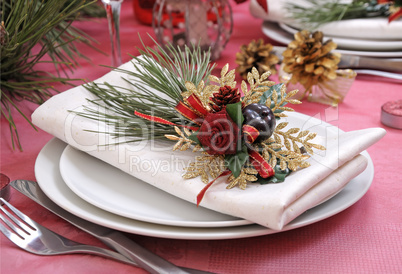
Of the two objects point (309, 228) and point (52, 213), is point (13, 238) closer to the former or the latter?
point (52, 213)

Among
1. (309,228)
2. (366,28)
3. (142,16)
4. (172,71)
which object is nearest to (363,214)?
(309,228)

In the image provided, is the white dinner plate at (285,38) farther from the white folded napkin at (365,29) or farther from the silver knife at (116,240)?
the silver knife at (116,240)

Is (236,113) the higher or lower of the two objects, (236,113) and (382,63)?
the higher

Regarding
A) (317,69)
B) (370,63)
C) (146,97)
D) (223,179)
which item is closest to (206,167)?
(223,179)

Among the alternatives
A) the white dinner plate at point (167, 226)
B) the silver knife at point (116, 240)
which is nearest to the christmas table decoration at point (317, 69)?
the white dinner plate at point (167, 226)

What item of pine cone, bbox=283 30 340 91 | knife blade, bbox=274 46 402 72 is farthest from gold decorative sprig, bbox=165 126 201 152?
knife blade, bbox=274 46 402 72

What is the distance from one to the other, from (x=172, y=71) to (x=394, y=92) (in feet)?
1.19

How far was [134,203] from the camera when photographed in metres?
0.42

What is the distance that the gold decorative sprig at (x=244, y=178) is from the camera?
1.31ft

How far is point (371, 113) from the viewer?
25.4 inches

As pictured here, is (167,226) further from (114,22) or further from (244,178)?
(114,22)

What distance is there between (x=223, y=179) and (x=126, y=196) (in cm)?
9

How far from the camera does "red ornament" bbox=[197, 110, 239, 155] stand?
1.32 feet

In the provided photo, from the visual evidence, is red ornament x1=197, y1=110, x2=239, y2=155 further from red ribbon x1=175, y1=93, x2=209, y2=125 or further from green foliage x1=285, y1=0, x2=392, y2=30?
green foliage x1=285, y1=0, x2=392, y2=30
